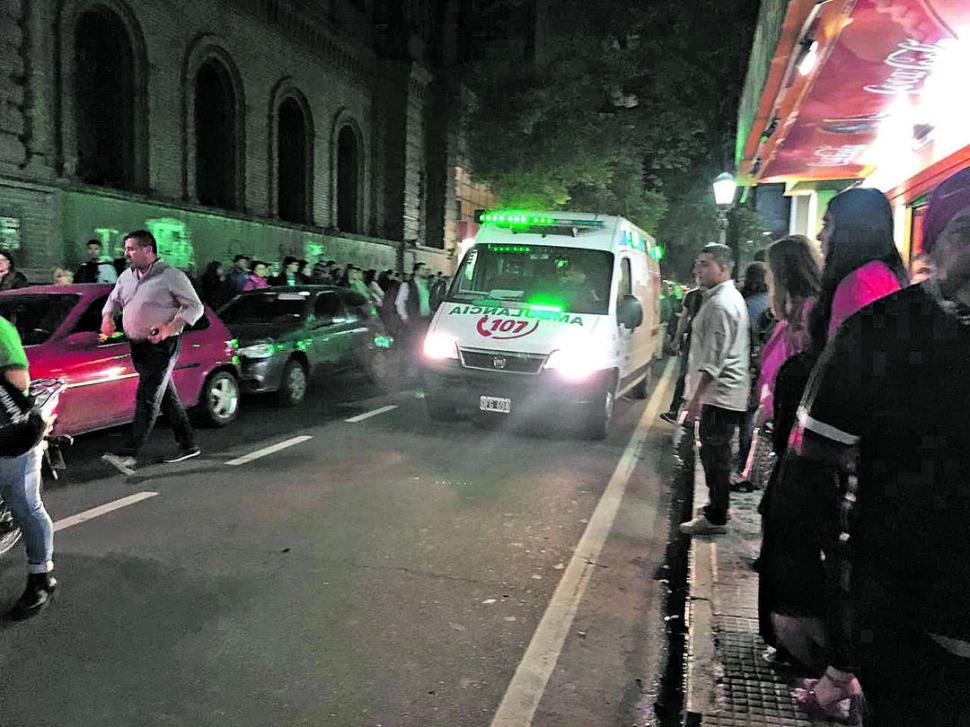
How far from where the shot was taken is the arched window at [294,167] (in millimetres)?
21578

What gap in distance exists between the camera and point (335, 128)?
2294 cm

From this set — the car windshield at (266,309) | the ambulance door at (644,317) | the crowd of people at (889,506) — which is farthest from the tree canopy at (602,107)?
the crowd of people at (889,506)

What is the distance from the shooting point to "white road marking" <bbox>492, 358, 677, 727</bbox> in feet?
11.2

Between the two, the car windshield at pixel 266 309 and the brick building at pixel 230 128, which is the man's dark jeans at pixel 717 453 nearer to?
the car windshield at pixel 266 309

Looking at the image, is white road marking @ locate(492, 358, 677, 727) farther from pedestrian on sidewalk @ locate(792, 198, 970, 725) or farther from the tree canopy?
the tree canopy

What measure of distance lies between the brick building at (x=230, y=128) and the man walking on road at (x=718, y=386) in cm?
1111

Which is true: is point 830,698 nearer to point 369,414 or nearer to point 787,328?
point 787,328

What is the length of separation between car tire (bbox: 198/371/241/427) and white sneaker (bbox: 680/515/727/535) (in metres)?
5.39

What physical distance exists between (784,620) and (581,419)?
6.81 m

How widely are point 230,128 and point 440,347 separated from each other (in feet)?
39.1

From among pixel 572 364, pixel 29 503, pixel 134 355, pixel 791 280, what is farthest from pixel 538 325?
pixel 29 503

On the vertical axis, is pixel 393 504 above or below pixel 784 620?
below

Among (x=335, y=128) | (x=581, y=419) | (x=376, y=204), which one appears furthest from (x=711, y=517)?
(x=376, y=204)

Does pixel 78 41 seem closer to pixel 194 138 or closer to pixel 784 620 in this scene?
pixel 194 138
